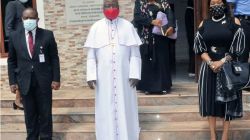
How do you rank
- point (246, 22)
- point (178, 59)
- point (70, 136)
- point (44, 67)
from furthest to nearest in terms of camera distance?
point (178, 59)
point (246, 22)
point (70, 136)
point (44, 67)

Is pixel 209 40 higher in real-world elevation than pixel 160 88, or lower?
higher

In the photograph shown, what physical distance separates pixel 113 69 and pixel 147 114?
160cm

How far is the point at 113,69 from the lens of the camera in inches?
289

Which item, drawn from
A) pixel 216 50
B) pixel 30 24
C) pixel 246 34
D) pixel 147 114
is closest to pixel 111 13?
pixel 30 24

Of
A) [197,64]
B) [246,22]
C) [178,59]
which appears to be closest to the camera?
[246,22]

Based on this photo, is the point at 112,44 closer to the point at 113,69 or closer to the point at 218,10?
the point at 113,69

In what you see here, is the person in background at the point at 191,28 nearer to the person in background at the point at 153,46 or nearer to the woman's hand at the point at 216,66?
the person in background at the point at 153,46

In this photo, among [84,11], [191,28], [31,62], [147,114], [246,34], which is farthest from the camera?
[191,28]

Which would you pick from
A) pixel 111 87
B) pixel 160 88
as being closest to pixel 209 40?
pixel 111 87

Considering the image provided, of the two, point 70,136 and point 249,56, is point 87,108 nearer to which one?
point 70,136

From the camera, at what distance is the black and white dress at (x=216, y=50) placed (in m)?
7.28

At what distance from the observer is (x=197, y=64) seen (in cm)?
1001

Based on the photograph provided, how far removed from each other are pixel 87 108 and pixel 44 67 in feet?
5.58

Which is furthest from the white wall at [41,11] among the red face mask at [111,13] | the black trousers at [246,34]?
the black trousers at [246,34]
